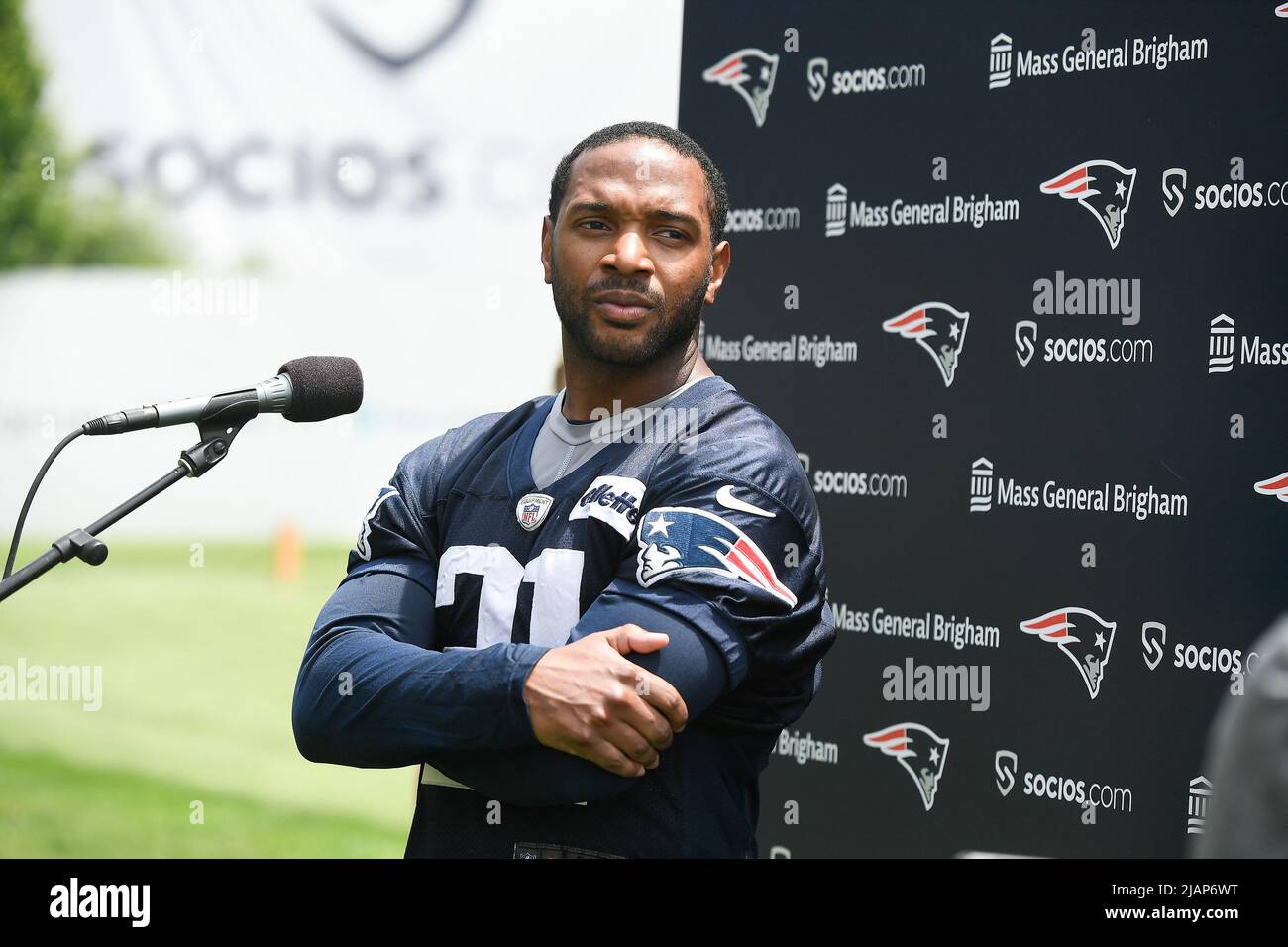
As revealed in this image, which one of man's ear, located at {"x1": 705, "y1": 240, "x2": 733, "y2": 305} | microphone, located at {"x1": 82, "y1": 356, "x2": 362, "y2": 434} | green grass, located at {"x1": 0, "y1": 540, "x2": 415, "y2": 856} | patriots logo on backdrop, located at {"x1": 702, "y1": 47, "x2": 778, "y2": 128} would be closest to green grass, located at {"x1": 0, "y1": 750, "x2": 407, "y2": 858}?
green grass, located at {"x1": 0, "y1": 540, "x2": 415, "y2": 856}

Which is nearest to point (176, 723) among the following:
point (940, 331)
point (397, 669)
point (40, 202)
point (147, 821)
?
point (147, 821)

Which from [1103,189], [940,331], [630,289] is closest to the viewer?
[630,289]

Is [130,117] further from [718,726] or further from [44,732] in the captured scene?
[718,726]

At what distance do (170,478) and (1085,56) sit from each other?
2142 millimetres

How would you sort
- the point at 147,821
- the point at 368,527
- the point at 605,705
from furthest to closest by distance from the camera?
the point at 147,821 → the point at 368,527 → the point at 605,705

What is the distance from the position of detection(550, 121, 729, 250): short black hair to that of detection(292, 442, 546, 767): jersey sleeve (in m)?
0.51

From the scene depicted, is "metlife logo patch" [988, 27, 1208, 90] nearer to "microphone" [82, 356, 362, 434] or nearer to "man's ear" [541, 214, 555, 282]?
"man's ear" [541, 214, 555, 282]

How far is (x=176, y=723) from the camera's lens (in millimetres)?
7059

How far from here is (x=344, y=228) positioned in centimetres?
617

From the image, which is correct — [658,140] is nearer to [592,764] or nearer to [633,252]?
[633,252]

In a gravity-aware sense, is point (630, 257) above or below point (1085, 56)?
below

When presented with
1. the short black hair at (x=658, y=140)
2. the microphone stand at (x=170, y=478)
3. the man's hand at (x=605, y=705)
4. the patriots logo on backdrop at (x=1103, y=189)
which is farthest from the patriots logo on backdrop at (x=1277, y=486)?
the microphone stand at (x=170, y=478)

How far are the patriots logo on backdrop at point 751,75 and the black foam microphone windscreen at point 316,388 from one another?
6.19 feet

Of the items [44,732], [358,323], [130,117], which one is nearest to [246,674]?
[44,732]
